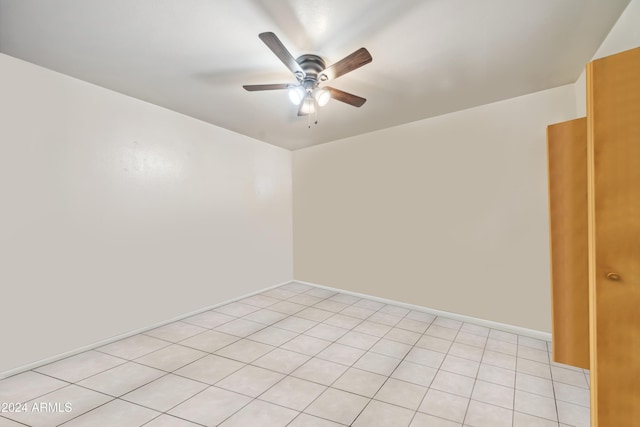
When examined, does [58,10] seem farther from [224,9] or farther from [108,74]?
[224,9]

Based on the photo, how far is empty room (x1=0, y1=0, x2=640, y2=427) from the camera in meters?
1.28

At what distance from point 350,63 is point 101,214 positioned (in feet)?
9.30

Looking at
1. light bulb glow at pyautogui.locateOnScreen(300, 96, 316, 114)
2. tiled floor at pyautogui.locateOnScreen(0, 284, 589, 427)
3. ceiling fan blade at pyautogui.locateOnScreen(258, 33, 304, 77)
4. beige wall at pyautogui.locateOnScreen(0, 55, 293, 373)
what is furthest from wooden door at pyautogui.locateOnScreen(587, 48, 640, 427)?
beige wall at pyautogui.locateOnScreen(0, 55, 293, 373)

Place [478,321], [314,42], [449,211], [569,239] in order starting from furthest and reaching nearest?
[449,211] → [478,321] → [314,42] → [569,239]

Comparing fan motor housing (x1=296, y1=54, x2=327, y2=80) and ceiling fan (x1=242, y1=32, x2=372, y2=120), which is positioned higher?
fan motor housing (x1=296, y1=54, x2=327, y2=80)

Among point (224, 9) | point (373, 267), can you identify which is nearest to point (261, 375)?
point (373, 267)

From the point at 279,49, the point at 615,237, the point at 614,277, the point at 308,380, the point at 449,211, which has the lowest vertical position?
the point at 308,380

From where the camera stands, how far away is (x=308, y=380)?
2.36 m

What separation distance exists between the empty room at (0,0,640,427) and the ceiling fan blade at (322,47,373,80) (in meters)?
0.03

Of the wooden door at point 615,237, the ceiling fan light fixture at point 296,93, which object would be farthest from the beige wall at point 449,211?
the wooden door at point 615,237

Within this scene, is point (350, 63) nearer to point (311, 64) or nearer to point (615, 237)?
point (311, 64)

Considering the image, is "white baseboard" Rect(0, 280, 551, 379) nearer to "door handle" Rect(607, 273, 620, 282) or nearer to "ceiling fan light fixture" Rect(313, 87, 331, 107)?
"door handle" Rect(607, 273, 620, 282)

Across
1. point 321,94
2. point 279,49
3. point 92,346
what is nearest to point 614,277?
point 279,49

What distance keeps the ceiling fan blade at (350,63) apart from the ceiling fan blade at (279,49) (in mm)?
217
